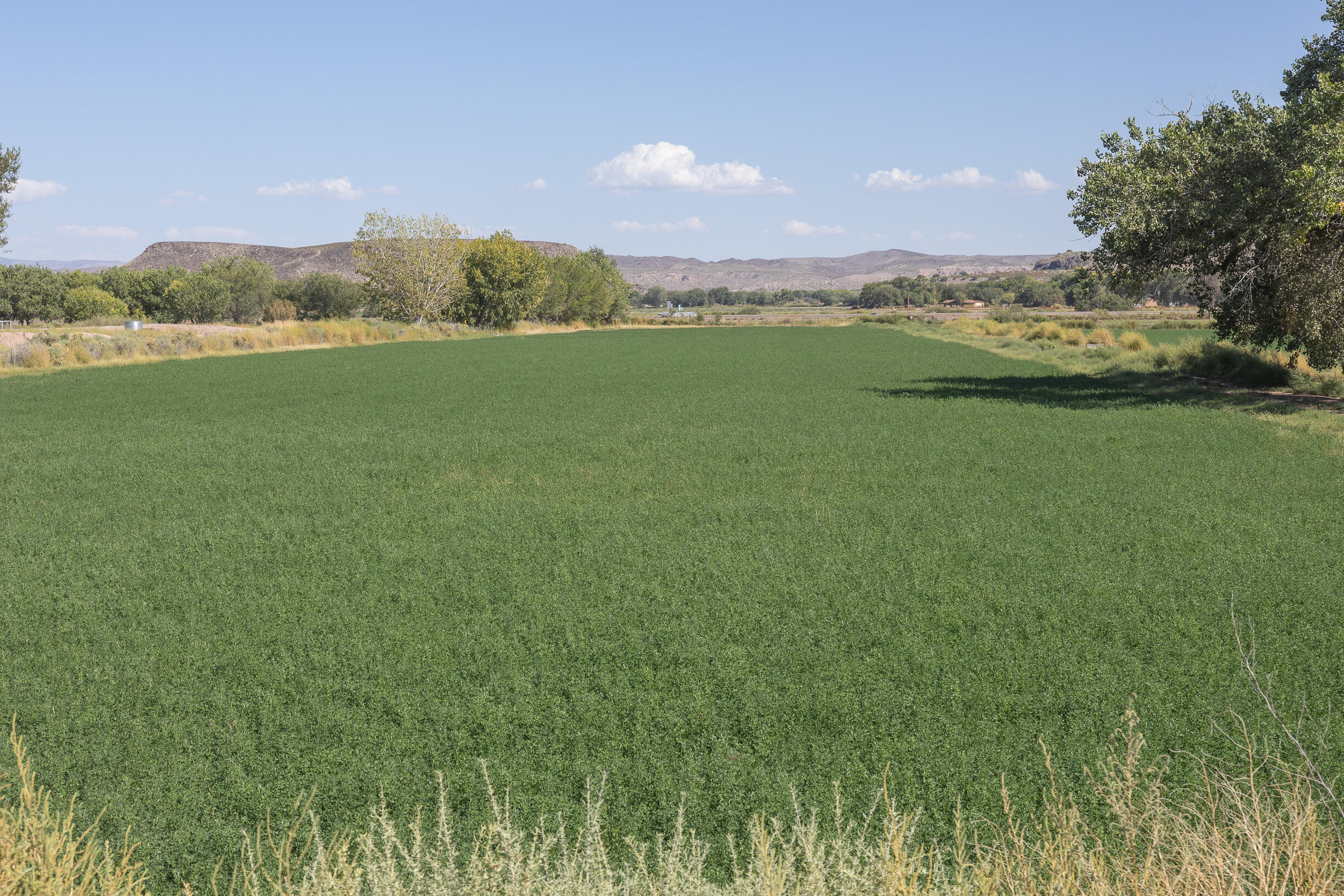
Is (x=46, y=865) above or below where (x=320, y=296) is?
below

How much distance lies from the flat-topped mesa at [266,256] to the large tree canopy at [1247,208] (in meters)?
122

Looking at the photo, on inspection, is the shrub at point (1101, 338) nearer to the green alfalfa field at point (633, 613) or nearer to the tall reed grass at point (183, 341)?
the green alfalfa field at point (633, 613)

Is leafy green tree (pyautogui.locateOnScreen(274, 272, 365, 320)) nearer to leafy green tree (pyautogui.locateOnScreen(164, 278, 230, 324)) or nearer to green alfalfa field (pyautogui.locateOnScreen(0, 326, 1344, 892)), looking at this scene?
leafy green tree (pyautogui.locateOnScreen(164, 278, 230, 324))

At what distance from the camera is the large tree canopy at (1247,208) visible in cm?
1534

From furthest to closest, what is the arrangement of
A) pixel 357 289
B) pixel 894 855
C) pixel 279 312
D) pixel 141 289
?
pixel 357 289, pixel 279 312, pixel 141 289, pixel 894 855

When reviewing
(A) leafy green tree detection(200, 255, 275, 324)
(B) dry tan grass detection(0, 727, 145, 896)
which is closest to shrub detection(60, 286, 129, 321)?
(A) leafy green tree detection(200, 255, 275, 324)

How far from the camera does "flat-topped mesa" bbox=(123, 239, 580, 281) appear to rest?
137000 mm

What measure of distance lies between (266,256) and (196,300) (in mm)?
96473

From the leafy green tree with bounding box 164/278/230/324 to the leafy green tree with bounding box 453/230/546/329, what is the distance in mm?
17651

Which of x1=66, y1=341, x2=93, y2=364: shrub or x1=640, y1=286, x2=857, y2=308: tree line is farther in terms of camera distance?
x1=640, y1=286, x2=857, y2=308: tree line

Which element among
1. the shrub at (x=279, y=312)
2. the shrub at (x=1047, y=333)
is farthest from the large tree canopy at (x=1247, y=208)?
the shrub at (x=279, y=312)

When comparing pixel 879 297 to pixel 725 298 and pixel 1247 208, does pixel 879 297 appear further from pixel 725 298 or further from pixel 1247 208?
pixel 1247 208

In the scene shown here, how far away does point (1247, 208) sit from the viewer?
53.9 feet

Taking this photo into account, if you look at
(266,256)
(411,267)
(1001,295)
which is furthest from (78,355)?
(1001,295)
